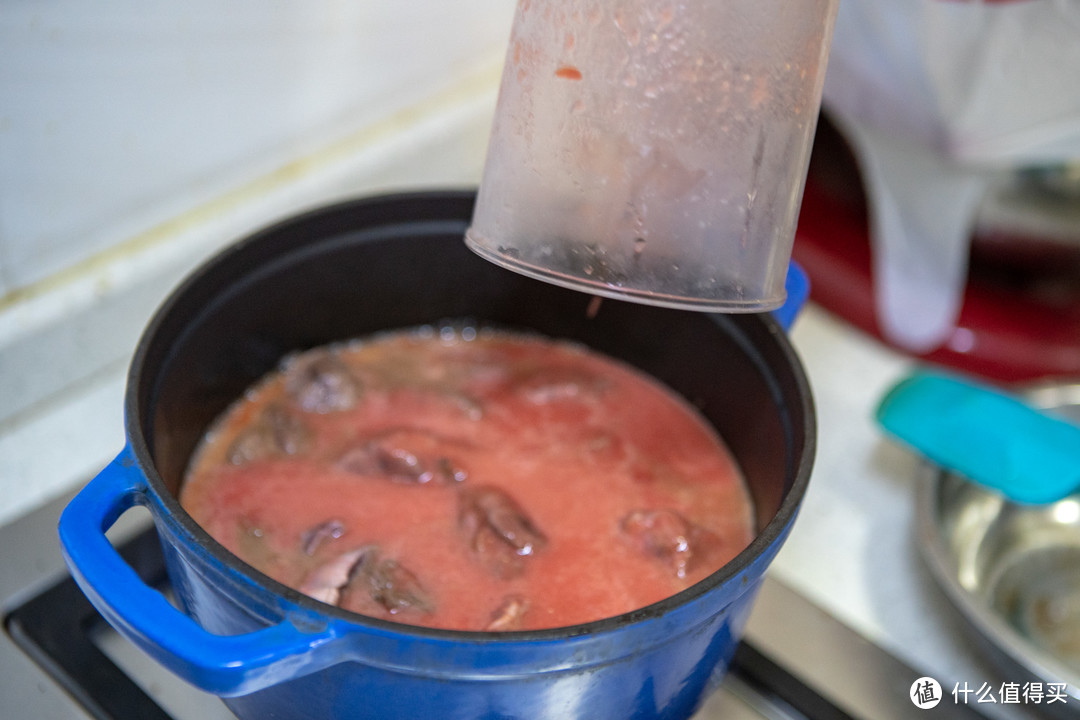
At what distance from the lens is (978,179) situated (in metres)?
1.06

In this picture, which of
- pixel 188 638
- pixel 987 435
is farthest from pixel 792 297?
pixel 188 638

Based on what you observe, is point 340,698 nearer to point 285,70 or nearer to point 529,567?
point 529,567

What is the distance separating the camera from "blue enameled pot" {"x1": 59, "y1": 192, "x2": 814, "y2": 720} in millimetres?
520

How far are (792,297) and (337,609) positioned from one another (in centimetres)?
46

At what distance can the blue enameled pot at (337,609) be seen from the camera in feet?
1.71

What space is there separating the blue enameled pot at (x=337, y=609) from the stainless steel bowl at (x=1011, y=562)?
194 mm

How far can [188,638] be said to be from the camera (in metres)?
0.51

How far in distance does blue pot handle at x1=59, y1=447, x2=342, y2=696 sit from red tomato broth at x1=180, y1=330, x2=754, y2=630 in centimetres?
20

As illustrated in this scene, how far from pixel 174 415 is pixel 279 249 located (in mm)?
163

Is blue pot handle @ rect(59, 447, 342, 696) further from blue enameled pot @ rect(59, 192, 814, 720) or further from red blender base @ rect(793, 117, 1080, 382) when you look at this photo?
red blender base @ rect(793, 117, 1080, 382)

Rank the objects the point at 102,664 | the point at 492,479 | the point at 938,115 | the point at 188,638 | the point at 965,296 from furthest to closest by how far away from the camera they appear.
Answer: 1. the point at 965,296
2. the point at 938,115
3. the point at 492,479
4. the point at 102,664
5. the point at 188,638

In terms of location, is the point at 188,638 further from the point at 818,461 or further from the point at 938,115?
the point at 938,115

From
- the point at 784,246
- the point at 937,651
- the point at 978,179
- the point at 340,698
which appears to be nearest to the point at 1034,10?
the point at 978,179

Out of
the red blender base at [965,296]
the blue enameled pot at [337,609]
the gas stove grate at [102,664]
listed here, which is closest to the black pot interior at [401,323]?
the blue enameled pot at [337,609]
